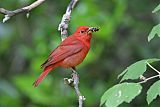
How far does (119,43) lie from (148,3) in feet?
1.79

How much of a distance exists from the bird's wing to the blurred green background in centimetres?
51

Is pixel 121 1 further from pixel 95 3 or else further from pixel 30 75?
pixel 30 75

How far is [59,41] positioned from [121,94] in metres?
2.60

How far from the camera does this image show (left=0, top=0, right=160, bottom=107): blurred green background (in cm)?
460

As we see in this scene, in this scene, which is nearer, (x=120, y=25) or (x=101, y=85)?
(x=101, y=85)

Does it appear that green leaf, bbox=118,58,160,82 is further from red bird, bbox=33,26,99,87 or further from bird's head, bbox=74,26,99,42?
bird's head, bbox=74,26,99,42

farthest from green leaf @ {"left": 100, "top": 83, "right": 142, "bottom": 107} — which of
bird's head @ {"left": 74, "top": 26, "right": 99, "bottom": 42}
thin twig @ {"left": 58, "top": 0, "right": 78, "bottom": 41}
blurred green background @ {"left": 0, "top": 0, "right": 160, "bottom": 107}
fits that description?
blurred green background @ {"left": 0, "top": 0, "right": 160, "bottom": 107}

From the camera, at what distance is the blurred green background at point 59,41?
4.60 metres

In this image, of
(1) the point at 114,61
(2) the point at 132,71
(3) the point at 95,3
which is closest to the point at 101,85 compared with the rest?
(1) the point at 114,61

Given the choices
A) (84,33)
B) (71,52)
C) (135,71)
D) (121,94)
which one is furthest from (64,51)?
(121,94)

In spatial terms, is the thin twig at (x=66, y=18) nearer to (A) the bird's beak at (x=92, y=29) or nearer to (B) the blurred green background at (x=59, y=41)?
(A) the bird's beak at (x=92, y=29)

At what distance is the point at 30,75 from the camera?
4758 mm

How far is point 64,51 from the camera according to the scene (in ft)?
13.0

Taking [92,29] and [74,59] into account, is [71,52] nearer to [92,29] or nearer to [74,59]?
[74,59]
